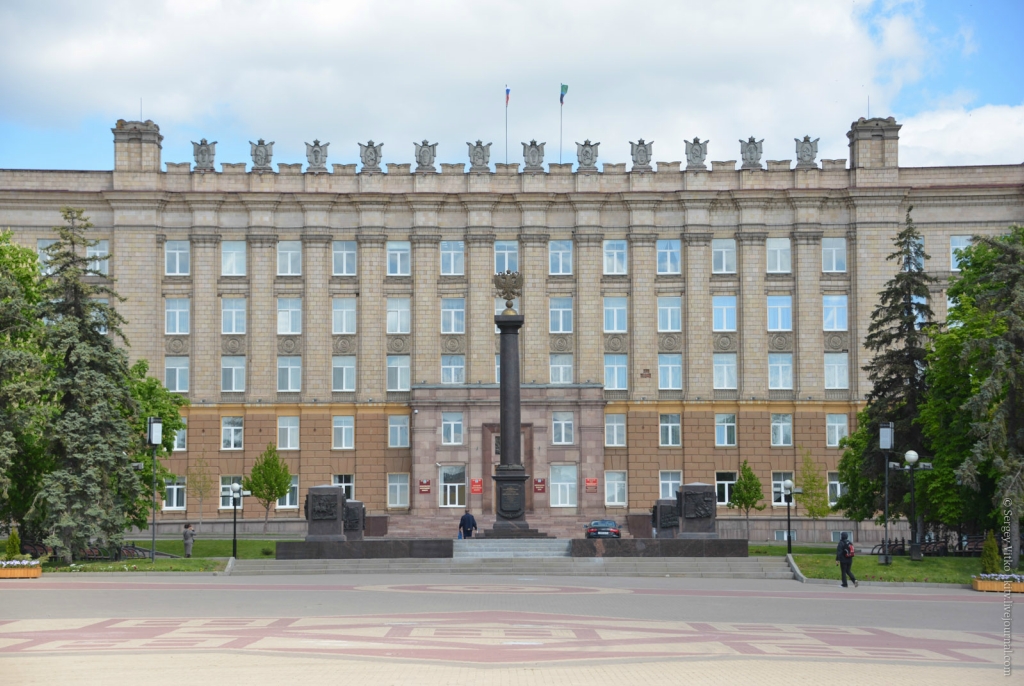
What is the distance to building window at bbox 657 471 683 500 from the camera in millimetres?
73688

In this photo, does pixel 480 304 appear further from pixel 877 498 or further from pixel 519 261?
pixel 877 498

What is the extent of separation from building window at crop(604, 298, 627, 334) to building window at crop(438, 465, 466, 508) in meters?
12.2

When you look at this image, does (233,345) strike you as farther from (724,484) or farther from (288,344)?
(724,484)

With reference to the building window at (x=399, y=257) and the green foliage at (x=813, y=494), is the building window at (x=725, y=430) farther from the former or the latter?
the building window at (x=399, y=257)

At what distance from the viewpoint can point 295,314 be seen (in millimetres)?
74688

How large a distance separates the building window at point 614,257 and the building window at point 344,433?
697 inches

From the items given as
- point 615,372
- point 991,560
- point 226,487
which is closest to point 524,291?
point 615,372

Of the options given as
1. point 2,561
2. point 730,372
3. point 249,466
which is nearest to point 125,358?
point 2,561

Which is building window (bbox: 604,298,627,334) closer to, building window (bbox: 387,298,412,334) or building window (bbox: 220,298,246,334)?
building window (bbox: 387,298,412,334)

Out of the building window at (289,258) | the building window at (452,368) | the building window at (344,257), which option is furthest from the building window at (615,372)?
the building window at (289,258)

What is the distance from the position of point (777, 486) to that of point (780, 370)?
22.3 feet

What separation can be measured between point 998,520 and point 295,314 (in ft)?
139

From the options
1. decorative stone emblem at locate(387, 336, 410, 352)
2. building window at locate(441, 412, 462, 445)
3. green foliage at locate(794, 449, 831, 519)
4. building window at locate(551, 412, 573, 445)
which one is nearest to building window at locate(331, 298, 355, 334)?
decorative stone emblem at locate(387, 336, 410, 352)

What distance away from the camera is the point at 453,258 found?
7538 centimetres
